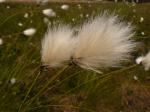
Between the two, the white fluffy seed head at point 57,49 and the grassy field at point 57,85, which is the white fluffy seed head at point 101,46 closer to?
the white fluffy seed head at point 57,49

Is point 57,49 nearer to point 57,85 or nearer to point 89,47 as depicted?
point 89,47

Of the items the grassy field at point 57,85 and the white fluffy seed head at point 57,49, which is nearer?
the white fluffy seed head at point 57,49

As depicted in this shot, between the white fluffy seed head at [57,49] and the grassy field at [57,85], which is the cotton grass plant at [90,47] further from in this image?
the grassy field at [57,85]

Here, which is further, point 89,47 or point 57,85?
point 57,85

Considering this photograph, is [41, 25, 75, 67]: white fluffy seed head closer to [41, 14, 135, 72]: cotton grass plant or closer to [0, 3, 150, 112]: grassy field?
[41, 14, 135, 72]: cotton grass plant

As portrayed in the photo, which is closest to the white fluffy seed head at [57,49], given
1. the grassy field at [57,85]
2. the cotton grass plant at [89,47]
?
the cotton grass plant at [89,47]

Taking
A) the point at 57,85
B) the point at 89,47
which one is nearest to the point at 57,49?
the point at 89,47

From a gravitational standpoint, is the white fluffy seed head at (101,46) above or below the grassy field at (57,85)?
above
